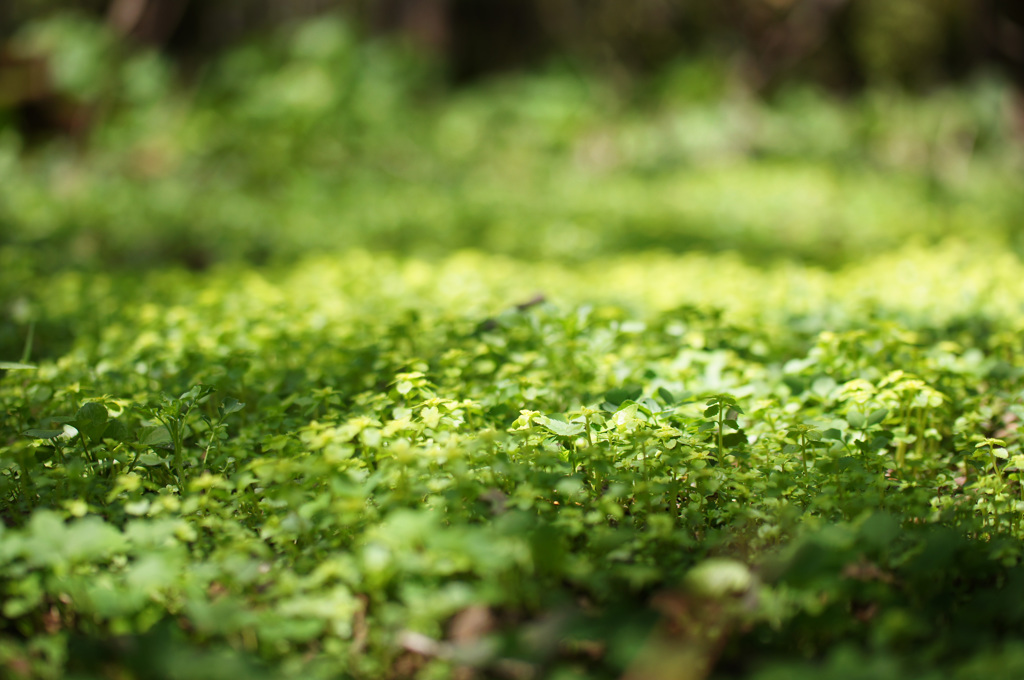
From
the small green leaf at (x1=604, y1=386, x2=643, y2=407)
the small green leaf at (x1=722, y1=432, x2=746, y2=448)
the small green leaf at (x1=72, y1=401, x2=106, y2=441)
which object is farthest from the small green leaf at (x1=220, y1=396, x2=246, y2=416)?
the small green leaf at (x1=722, y1=432, x2=746, y2=448)

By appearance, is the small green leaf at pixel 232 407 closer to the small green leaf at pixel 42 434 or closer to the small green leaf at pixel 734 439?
the small green leaf at pixel 42 434

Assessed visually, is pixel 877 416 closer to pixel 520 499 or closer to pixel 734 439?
pixel 734 439

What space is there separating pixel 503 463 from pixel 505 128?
34.9 ft

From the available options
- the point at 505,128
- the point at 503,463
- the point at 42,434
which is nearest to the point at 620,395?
the point at 503,463

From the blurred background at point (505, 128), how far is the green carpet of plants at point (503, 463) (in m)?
0.93

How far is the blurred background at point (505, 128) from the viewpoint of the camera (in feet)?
23.0

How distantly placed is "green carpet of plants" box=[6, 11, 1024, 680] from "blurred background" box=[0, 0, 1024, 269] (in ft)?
3.06

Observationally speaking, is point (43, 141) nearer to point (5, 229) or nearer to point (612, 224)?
point (5, 229)

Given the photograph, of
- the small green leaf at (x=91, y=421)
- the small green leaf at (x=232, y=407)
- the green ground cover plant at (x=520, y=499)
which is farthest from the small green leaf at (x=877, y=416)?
the small green leaf at (x=91, y=421)

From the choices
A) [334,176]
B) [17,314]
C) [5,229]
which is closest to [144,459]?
[17,314]

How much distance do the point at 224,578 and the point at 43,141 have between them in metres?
9.75

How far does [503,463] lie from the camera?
1824mm

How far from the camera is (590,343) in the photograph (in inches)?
113

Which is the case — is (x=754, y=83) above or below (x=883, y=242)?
above
